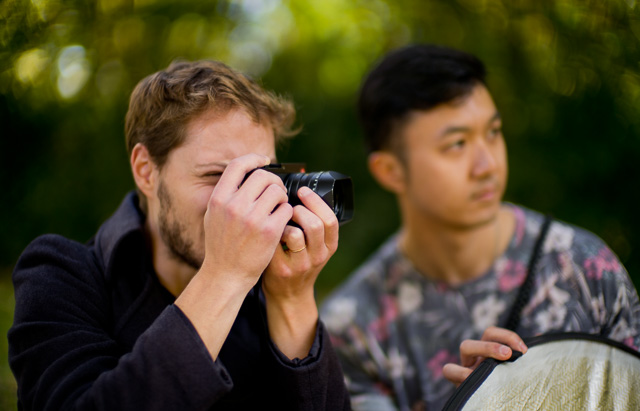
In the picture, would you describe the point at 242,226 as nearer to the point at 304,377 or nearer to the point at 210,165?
the point at 210,165

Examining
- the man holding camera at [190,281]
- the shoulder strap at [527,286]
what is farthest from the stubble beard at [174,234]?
the shoulder strap at [527,286]

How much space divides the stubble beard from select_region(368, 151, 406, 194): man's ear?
1.10m

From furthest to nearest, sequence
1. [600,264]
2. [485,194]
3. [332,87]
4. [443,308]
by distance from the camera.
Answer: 1. [332,87]
2. [443,308]
3. [485,194]
4. [600,264]

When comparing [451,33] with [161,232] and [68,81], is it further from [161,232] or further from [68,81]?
[161,232]

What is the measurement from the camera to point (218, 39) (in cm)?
305

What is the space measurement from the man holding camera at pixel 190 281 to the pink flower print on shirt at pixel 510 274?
920 millimetres

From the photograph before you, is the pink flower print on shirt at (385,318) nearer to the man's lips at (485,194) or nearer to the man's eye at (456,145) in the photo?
the man's lips at (485,194)

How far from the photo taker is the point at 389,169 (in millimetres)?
2221

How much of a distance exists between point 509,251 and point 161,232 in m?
1.31

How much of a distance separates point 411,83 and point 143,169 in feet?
3.65

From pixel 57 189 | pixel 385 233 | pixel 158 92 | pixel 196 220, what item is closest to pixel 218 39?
pixel 57 189

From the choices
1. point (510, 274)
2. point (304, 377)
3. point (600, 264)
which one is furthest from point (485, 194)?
point (304, 377)

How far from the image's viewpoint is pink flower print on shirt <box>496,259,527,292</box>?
1.96 metres

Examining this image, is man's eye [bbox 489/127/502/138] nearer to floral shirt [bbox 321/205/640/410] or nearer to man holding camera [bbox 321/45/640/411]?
man holding camera [bbox 321/45/640/411]
